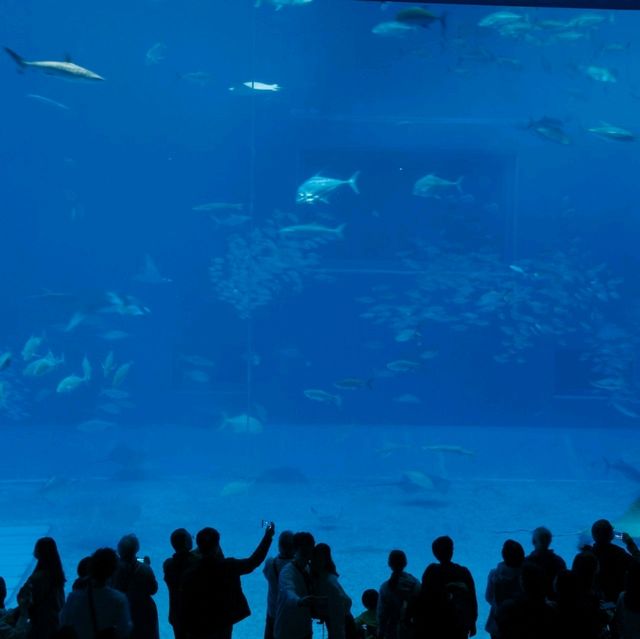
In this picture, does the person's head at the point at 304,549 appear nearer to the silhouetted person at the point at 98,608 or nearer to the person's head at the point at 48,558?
the silhouetted person at the point at 98,608

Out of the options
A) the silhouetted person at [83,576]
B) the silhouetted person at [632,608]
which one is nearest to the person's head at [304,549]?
the silhouetted person at [83,576]

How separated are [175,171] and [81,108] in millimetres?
3392

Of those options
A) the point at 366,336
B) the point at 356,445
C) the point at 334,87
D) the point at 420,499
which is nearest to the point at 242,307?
the point at 366,336

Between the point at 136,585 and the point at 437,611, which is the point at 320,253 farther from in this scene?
the point at 437,611

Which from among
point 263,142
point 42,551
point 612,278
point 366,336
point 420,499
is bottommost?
point 42,551

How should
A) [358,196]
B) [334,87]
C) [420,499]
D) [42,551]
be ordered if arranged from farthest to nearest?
[334,87], [358,196], [420,499], [42,551]

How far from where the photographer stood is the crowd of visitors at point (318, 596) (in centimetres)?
251

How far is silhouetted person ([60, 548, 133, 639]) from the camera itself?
2615 millimetres

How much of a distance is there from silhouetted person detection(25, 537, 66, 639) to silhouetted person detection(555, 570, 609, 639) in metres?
1.87

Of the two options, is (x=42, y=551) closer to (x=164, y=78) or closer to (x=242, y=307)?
(x=242, y=307)

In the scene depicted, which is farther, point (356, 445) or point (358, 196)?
point (358, 196)

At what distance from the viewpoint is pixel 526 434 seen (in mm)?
17672

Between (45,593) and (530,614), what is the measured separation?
1.82 m

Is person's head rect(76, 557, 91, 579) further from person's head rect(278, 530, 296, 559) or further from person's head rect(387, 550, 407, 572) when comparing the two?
person's head rect(387, 550, 407, 572)
